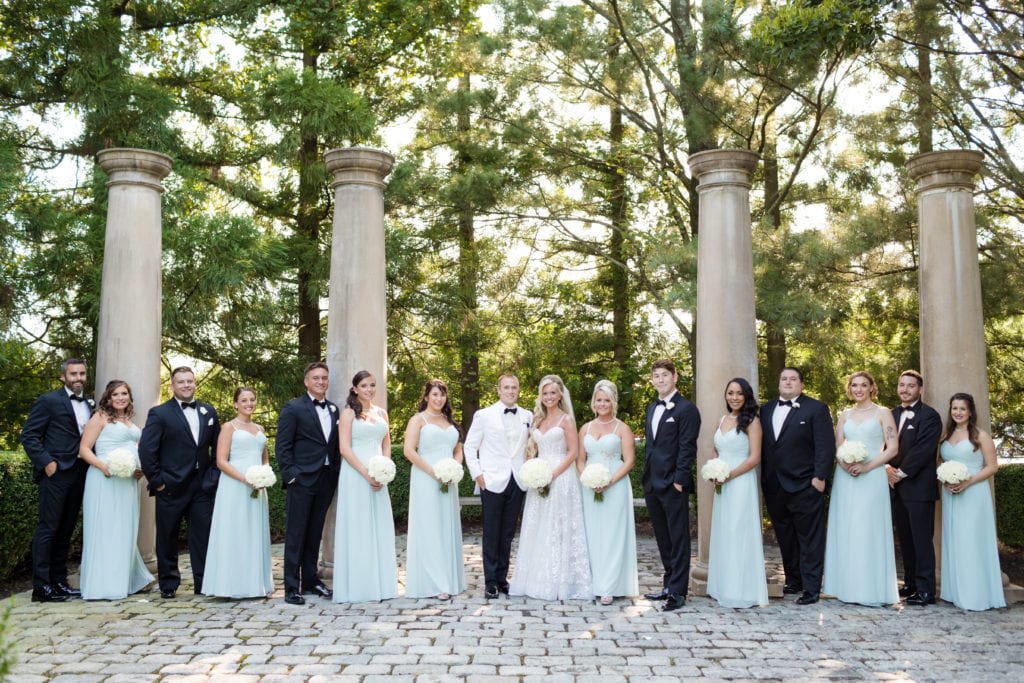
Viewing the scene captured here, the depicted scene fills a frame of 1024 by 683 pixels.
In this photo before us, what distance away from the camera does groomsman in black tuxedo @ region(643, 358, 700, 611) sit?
23.2 feet

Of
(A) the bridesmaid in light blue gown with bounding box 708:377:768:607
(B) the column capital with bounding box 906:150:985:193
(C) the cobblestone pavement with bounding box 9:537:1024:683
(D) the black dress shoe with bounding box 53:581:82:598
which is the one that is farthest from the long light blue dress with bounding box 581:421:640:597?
(D) the black dress shoe with bounding box 53:581:82:598

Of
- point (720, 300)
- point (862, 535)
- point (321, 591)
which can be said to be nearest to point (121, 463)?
point (321, 591)

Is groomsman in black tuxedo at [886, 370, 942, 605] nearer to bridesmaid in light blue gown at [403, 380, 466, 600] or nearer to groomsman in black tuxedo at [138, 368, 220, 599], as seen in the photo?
bridesmaid in light blue gown at [403, 380, 466, 600]

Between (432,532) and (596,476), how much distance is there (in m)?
1.50

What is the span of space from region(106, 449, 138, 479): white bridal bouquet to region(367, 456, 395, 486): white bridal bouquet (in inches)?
78.1

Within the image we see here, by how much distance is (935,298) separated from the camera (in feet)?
25.6

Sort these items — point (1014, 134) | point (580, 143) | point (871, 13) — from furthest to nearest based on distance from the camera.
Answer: point (580, 143) < point (1014, 134) < point (871, 13)

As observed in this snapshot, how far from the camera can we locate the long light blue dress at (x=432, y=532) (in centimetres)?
736

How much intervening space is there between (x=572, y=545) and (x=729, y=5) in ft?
20.8

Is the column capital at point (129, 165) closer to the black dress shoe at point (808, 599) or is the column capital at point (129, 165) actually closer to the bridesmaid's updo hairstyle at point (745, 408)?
the bridesmaid's updo hairstyle at point (745, 408)

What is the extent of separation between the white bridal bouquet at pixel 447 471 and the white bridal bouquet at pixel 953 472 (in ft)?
13.1

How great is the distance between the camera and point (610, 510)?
7.31 metres

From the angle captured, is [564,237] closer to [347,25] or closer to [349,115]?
[349,115]

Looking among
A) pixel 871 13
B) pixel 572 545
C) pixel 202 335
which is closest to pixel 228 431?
pixel 572 545
